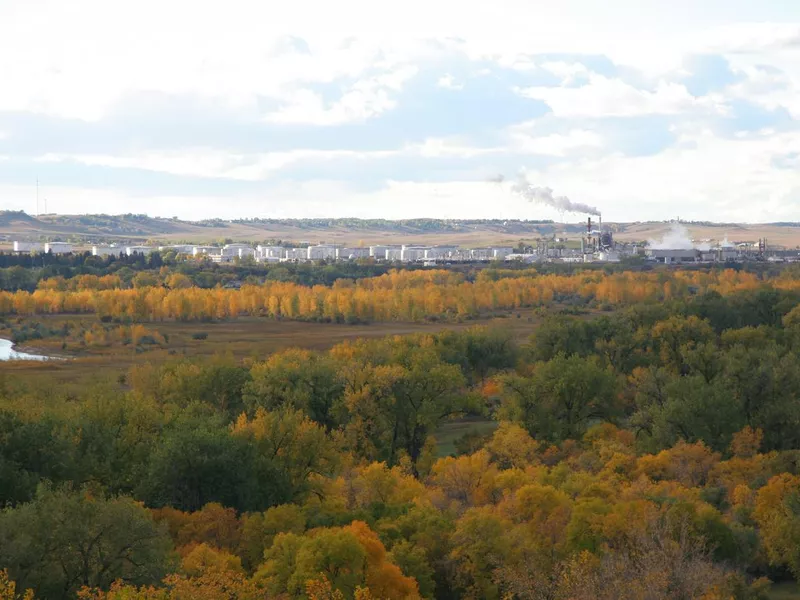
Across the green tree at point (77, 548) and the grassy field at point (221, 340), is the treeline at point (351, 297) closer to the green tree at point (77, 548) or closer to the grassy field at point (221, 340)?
the grassy field at point (221, 340)

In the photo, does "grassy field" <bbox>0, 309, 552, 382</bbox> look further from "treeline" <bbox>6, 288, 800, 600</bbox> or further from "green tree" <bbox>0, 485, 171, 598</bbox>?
"green tree" <bbox>0, 485, 171, 598</bbox>

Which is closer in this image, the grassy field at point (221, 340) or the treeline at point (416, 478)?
the treeline at point (416, 478)

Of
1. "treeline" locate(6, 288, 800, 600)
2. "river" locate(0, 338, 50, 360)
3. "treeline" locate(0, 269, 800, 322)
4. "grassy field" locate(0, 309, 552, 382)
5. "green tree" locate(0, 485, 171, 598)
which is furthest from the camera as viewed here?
"treeline" locate(0, 269, 800, 322)

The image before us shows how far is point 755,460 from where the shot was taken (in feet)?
160

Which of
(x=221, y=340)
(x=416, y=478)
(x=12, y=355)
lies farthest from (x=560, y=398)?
(x=12, y=355)

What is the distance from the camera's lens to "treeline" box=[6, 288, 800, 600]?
28969mm

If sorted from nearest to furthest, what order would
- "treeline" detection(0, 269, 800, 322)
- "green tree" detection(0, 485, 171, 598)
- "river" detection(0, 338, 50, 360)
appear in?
1. "green tree" detection(0, 485, 171, 598)
2. "river" detection(0, 338, 50, 360)
3. "treeline" detection(0, 269, 800, 322)

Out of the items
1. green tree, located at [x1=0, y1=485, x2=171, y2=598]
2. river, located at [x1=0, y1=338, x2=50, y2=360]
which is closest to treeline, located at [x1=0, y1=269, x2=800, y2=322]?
river, located at [x1=0, y1=338, x2=50, y2=360]

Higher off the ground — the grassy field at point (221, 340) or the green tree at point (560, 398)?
the green tree at point (560, 398)

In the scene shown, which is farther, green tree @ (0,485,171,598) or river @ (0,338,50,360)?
river @ (0,338,50,360)

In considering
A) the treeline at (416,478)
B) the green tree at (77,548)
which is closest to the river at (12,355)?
the treeline at (416,478)

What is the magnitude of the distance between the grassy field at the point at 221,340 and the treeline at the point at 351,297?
365 centimetres

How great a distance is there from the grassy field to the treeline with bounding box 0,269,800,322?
3.65 metres

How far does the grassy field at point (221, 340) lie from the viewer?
87188mm
